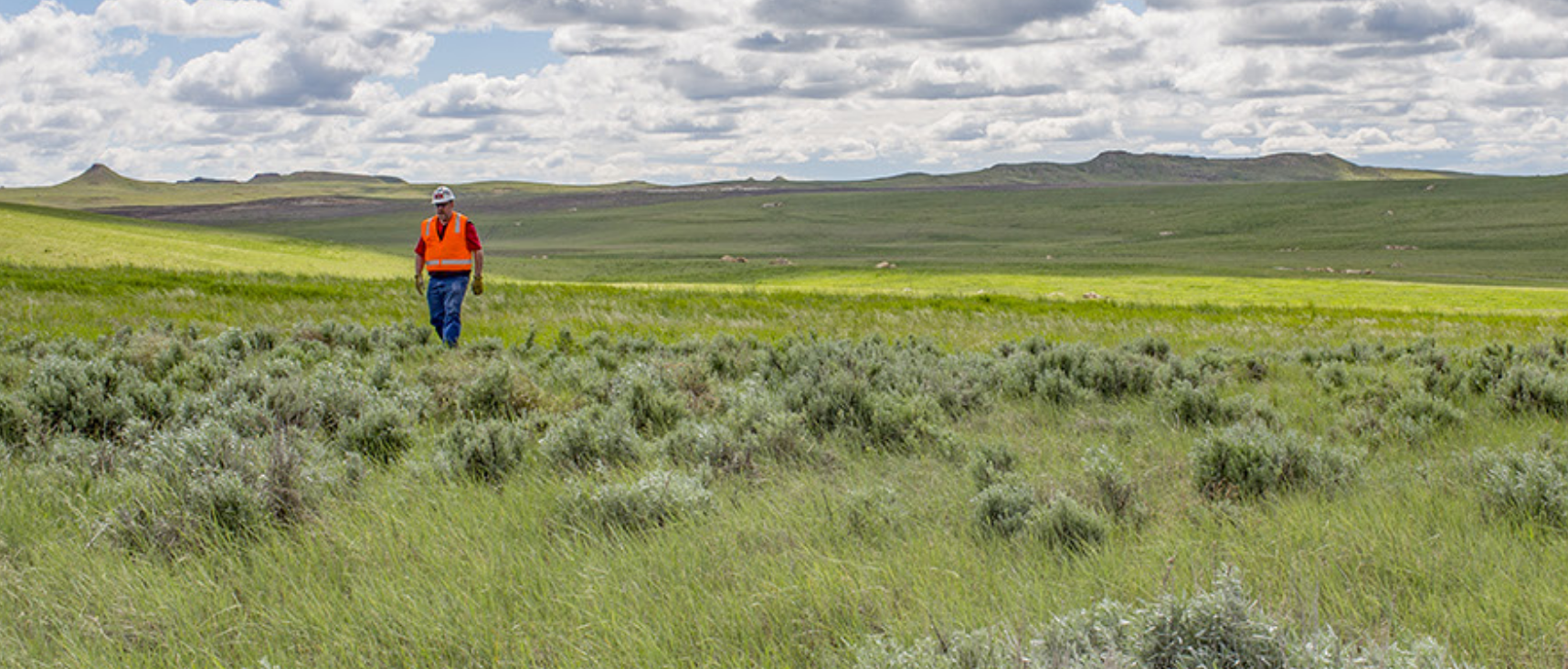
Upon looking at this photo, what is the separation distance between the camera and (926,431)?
6.59 m

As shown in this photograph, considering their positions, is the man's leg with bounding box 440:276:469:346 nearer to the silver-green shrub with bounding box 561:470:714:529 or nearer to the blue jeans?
the blue jeans

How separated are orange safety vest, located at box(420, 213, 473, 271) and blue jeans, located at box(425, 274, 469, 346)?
0.47 feet

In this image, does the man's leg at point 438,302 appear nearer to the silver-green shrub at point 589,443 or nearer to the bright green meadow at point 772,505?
the bright green meadow at point 772,505

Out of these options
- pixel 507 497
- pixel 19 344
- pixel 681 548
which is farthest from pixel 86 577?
pixel 19 344

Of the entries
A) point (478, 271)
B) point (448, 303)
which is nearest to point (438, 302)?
point (448, 303)

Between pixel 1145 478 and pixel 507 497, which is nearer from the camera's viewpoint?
pixel 507 497

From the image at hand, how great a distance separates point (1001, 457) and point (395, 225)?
12264cm

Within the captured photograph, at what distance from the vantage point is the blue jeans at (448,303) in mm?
13281

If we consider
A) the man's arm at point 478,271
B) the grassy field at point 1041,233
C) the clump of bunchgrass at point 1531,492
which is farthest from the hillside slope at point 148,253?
the clump of bunchgrass at point 1531,492

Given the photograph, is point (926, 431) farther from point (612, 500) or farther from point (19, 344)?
point (19, 344)

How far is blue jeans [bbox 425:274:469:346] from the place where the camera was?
1328cm

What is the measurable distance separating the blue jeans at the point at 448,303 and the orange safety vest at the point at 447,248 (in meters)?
0.14

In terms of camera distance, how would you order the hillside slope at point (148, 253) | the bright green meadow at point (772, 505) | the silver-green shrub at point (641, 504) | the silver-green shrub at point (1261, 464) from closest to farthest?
the bright green meadow at point (772, 505) < the silver-green shrub at point (641, 504) < the silver-green shrub at point (1261, 464) < the hillside slope at point (148, 253)

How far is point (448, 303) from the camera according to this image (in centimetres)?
1347
